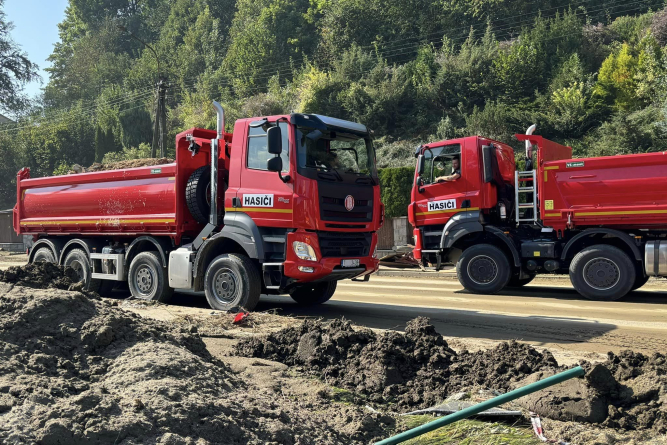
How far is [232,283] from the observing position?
9.08 m

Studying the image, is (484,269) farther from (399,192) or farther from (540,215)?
(399,192)

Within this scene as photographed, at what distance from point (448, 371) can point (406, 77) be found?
3895 cm

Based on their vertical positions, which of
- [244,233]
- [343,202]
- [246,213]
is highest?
[343,202]

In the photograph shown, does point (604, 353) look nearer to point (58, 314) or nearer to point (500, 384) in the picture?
point (500, 384)

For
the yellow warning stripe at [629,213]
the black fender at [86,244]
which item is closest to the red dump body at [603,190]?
the yellow warning stripe at [629,213]

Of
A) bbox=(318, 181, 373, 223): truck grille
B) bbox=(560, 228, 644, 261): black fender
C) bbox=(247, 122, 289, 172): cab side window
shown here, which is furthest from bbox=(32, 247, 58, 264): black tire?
bbox=(560, 228, 644, 261): black fender

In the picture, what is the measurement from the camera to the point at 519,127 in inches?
1305

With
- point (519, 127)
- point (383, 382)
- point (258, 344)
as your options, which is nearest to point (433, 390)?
point (383, 382)

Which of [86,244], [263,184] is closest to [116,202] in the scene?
[86,244]

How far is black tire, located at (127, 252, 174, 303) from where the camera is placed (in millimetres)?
10362

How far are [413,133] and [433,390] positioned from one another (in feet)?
Result: 115

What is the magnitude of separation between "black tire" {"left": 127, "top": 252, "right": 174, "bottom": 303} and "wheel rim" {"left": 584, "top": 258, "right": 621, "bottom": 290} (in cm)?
734

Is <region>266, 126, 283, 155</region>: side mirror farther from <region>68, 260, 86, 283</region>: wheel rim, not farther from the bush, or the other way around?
the bush

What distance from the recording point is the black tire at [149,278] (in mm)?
10362
